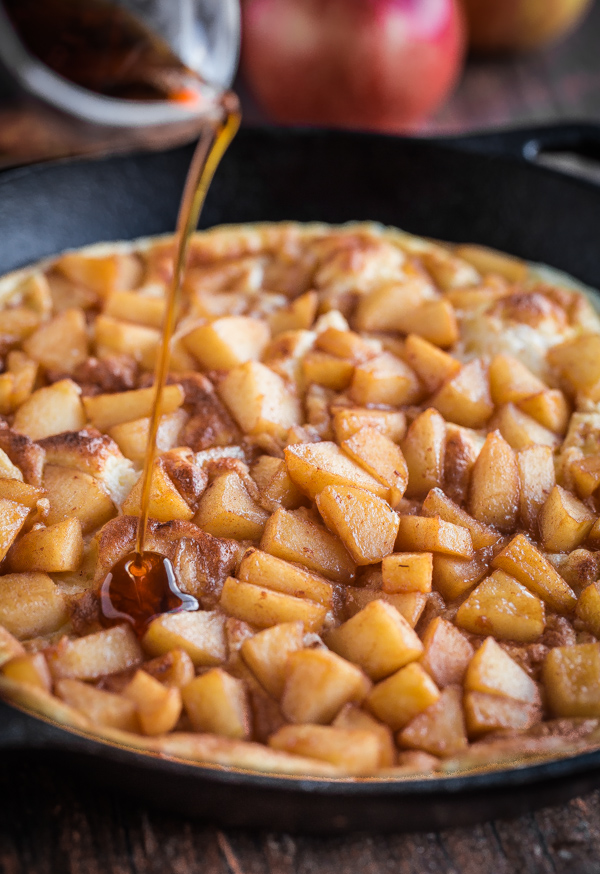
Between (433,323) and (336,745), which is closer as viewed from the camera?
(336,745)

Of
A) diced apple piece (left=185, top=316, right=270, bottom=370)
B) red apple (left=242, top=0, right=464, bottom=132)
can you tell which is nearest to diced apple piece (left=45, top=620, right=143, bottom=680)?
diced apple piece (left=185, top=316, right=270, bottom=370)

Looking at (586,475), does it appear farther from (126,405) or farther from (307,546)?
(126,405)

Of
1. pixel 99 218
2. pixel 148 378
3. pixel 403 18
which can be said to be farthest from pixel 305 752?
pixel 403 18

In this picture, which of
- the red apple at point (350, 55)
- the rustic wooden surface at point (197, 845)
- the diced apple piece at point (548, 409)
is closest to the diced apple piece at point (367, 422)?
the diced apple piece at point (548, 409)

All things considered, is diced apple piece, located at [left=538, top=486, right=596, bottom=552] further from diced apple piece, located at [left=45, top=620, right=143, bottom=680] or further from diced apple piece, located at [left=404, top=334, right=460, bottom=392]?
diced apple piece, located at [left=45, top=620, right=143, bottom=680]

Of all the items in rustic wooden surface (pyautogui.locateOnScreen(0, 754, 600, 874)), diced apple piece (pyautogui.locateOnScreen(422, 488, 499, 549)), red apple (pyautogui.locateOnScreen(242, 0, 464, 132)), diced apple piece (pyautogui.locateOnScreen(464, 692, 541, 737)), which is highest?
red apple (pyautogui.locateOnScreen(242, 0, 464, 132))

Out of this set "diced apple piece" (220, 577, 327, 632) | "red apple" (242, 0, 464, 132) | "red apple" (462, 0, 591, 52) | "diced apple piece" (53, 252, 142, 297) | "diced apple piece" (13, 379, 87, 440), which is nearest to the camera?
"diced apple piece" (220, 577, 327, 632)

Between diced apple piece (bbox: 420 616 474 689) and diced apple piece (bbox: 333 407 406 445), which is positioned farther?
diced apple piece (bbox: 333 407 406 445)

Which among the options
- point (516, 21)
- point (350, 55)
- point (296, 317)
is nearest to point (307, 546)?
point (296, 317)
